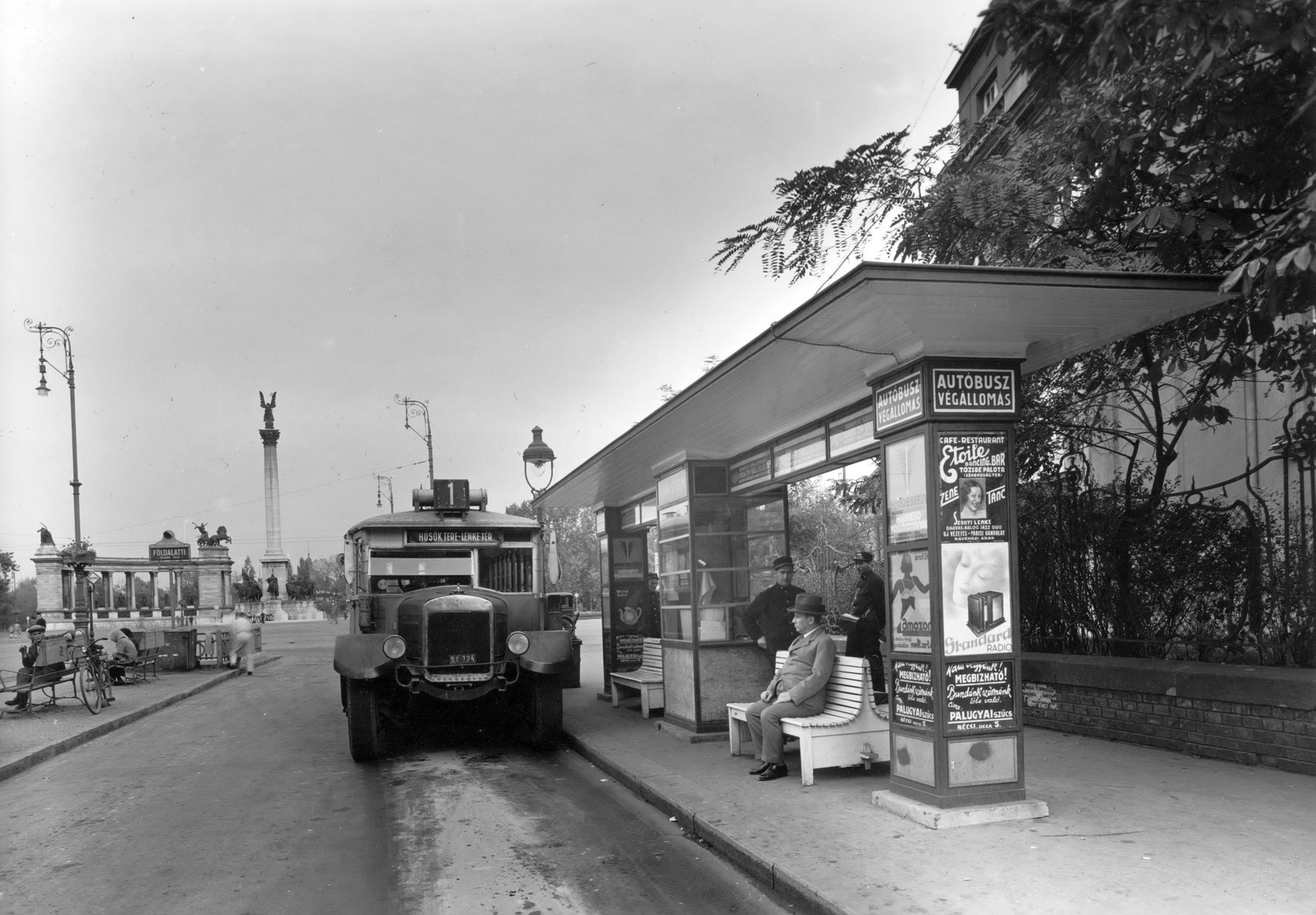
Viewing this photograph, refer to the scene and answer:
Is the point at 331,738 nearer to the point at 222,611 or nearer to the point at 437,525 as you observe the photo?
the point at 437,525

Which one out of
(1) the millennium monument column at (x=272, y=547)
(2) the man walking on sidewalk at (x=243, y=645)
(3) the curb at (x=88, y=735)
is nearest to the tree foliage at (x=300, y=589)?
(1) the millennium monument column at (x=272, y=547)

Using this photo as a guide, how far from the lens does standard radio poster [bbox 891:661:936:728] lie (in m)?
6.70

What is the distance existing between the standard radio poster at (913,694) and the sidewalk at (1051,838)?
2.05 ft

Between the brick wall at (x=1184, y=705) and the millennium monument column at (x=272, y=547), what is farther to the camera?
the millennium monument column at (x=272, y=547)

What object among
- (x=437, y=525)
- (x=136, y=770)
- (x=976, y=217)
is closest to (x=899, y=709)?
(x=976, y=217)

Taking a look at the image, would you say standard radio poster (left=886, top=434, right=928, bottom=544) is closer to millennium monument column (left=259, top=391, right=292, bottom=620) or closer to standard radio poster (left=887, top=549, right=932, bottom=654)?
standard radio poster (left=887, top=549, right=932, bottom=654)

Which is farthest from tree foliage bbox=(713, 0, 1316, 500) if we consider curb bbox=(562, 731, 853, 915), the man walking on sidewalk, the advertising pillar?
the man walking on sidewalk

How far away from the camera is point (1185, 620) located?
30.2ft

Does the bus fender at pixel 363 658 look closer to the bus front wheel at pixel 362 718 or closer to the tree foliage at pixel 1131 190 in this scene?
the bus front wheel at pixel 362 718

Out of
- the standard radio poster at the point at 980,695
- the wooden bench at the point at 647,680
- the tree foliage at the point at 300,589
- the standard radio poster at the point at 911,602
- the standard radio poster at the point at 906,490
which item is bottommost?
the tree foliage at the point at 300,589

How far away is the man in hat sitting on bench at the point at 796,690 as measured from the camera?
836 centimetres

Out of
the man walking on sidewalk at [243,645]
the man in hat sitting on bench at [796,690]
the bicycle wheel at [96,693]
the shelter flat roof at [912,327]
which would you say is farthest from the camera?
the man walking on sidewalk at [243,645]

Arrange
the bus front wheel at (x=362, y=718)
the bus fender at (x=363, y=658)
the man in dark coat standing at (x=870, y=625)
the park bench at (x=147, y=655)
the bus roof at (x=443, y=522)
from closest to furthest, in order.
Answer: the bus fender at (x=363, y=658), the bus front wheel at (x=362, y=718), the man in dark coat standing at (x=870, y=625), the bus roof at (x=443, y=522), the park bench at (x=147, y=655)

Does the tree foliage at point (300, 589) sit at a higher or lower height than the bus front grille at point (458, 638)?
lower
